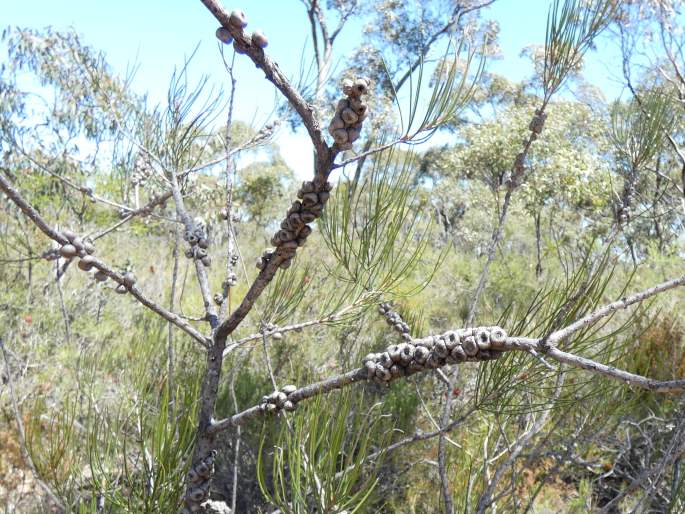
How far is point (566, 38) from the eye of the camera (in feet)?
2.91

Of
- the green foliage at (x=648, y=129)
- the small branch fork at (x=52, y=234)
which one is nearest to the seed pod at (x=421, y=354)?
the small branch fork at (x=52, y=234)

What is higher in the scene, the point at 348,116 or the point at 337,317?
the point at 348,116

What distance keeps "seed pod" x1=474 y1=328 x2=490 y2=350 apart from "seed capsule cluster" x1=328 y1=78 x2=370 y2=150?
24 cm

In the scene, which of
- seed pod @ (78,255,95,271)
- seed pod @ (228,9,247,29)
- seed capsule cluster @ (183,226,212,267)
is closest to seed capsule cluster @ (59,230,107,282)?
seed pod @ (78,255,95,271)

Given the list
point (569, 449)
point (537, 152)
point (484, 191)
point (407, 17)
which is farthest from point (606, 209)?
point (569, 449)

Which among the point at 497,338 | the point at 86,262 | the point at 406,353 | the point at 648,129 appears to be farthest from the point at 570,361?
the point at 648,129

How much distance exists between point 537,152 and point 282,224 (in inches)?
287

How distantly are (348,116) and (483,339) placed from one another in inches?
10.3

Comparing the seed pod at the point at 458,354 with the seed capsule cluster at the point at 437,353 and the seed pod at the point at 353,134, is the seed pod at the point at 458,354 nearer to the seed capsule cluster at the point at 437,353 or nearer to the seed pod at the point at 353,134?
the seed capsule cluster at the point at 437,353

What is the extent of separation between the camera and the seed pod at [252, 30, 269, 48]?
0.57 meters

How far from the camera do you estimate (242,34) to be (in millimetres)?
572

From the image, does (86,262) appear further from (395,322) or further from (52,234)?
(395,322)

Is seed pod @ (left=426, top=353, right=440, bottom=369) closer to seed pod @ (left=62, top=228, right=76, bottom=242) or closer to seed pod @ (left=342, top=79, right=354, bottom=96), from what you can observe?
seed pod @ (left=342, top=79, right=354, bottom=96)

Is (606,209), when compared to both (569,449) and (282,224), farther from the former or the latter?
(282,224)
